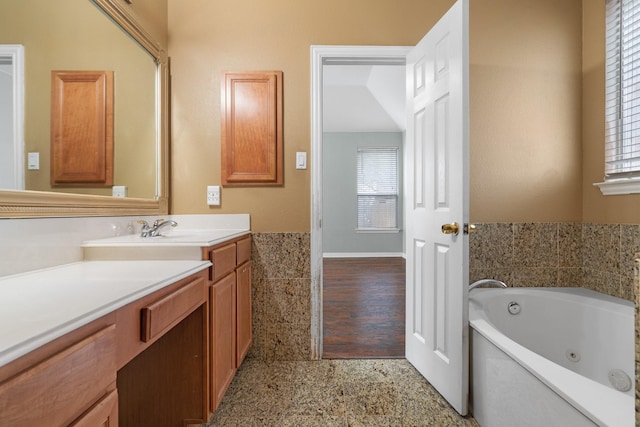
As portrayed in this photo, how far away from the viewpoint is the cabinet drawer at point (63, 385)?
47cm

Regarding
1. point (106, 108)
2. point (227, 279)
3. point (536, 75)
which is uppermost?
point (536, 75)

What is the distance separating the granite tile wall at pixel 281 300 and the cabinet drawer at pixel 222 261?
398mm

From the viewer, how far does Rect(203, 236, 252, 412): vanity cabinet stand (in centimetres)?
Result: 132

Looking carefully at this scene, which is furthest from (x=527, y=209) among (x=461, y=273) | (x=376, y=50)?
(x=376, y=50)

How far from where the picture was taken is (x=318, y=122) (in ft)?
6.57

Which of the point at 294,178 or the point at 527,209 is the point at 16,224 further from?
the point at 527,209

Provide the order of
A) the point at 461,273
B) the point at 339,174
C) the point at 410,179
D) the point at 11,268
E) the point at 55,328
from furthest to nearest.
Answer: the point at 339,174
the point at 410,179
the point at 461,273
the point at 11,268
the point at 55,328

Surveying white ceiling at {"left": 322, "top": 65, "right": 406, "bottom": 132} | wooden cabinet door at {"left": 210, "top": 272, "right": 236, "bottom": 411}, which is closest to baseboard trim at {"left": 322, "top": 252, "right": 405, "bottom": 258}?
white ceiling at {"left": 322, "top": 65, "right": 406, "bottom": 132}

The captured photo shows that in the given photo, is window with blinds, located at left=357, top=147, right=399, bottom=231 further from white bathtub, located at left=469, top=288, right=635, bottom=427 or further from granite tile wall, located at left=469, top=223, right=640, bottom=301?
white bathtub, located at left=469, top=288, right=635, bottom=427

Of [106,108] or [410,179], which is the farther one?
[410,179]

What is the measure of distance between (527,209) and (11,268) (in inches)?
104

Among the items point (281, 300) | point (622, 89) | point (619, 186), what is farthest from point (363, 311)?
point (622, 89)

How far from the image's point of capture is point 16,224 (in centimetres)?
100

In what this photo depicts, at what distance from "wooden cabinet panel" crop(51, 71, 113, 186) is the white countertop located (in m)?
0.40
